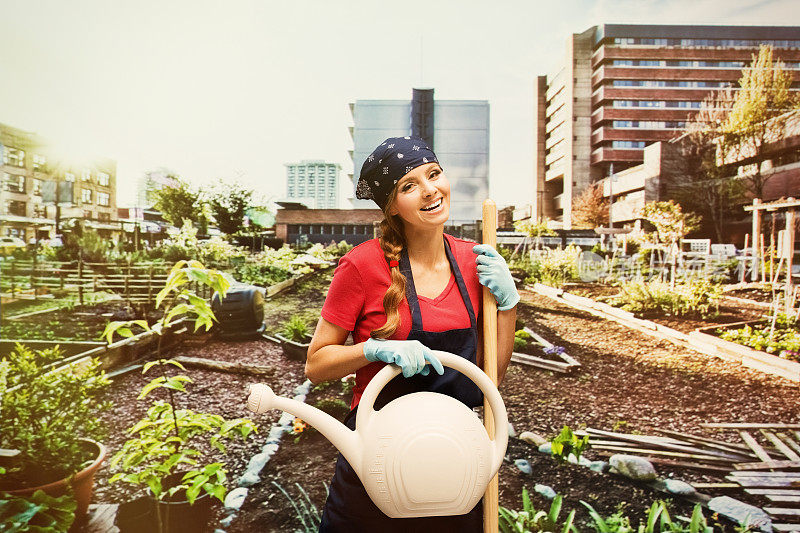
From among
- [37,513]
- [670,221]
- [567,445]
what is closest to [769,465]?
[567,445]

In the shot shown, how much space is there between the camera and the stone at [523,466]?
2272 mm

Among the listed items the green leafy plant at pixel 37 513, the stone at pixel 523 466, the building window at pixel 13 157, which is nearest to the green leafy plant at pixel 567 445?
the stone at pixel 523 466

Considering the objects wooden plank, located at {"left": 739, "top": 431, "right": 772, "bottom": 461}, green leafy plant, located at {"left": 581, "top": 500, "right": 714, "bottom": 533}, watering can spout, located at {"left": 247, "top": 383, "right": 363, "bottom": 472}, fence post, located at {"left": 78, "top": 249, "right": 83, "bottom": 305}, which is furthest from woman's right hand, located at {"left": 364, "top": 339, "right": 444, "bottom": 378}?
fence post, located at {"left": 78, "top": 249, "right": 83, "bottom": 305}

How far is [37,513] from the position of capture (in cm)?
200

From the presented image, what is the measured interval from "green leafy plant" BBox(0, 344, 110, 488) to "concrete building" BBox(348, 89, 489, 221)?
165 cm

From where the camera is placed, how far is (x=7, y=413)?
7.14ft

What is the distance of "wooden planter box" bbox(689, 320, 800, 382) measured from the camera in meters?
2.36

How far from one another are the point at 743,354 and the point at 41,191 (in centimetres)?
356

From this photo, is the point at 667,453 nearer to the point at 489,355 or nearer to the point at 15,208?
the point at 489,355

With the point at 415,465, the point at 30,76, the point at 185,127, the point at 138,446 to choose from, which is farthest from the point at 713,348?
the point at 30,76

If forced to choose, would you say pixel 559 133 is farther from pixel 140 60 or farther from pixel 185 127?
pixel 140 60

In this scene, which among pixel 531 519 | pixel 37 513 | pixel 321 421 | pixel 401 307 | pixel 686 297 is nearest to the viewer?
pixel 321 421

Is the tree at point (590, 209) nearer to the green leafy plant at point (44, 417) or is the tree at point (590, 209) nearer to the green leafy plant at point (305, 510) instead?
the green leafy plant at point (305, 510)

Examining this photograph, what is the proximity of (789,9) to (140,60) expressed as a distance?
129 inches
